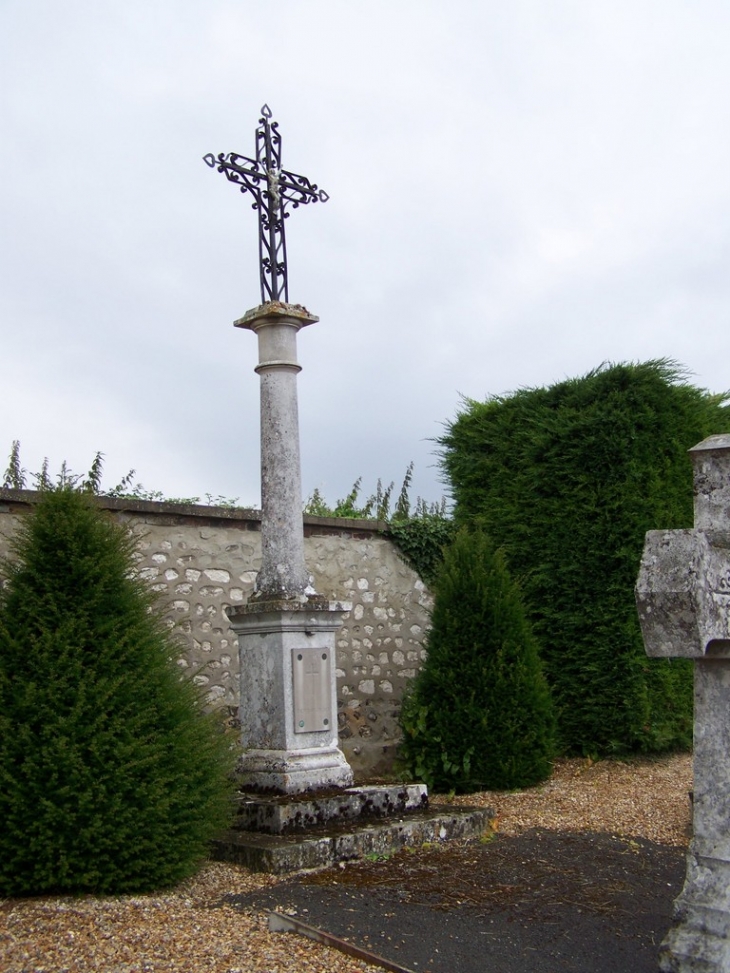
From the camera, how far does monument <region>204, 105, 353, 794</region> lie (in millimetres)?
6270

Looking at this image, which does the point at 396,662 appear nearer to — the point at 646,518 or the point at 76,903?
the point at 646,518

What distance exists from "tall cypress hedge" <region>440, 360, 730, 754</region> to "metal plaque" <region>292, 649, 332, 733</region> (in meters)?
3.11

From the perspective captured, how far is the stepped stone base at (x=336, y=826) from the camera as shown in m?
5.31

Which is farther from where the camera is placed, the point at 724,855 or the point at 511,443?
the point at 511,443

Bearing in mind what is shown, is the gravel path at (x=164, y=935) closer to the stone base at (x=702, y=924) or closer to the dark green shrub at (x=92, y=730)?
the dark green shrub at (x=92, y=730)

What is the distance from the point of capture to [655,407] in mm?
9148

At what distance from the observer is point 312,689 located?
252 inches

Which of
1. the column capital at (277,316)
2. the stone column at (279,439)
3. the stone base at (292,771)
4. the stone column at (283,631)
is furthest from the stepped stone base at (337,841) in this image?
the column capital at (277,316)

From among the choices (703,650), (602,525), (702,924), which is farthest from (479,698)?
(703,650)

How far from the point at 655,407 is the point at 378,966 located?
254 inches

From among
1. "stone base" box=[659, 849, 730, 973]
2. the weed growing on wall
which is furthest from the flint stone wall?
"stone base" box=[659, 849, 730, 973]

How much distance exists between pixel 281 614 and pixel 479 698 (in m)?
2.43

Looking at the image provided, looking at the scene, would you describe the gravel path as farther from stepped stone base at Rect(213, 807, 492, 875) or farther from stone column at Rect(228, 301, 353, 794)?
stone column at Rect(228, 301, 353, 794)

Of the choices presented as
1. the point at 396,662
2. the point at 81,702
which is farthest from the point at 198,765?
the point at 396,662
